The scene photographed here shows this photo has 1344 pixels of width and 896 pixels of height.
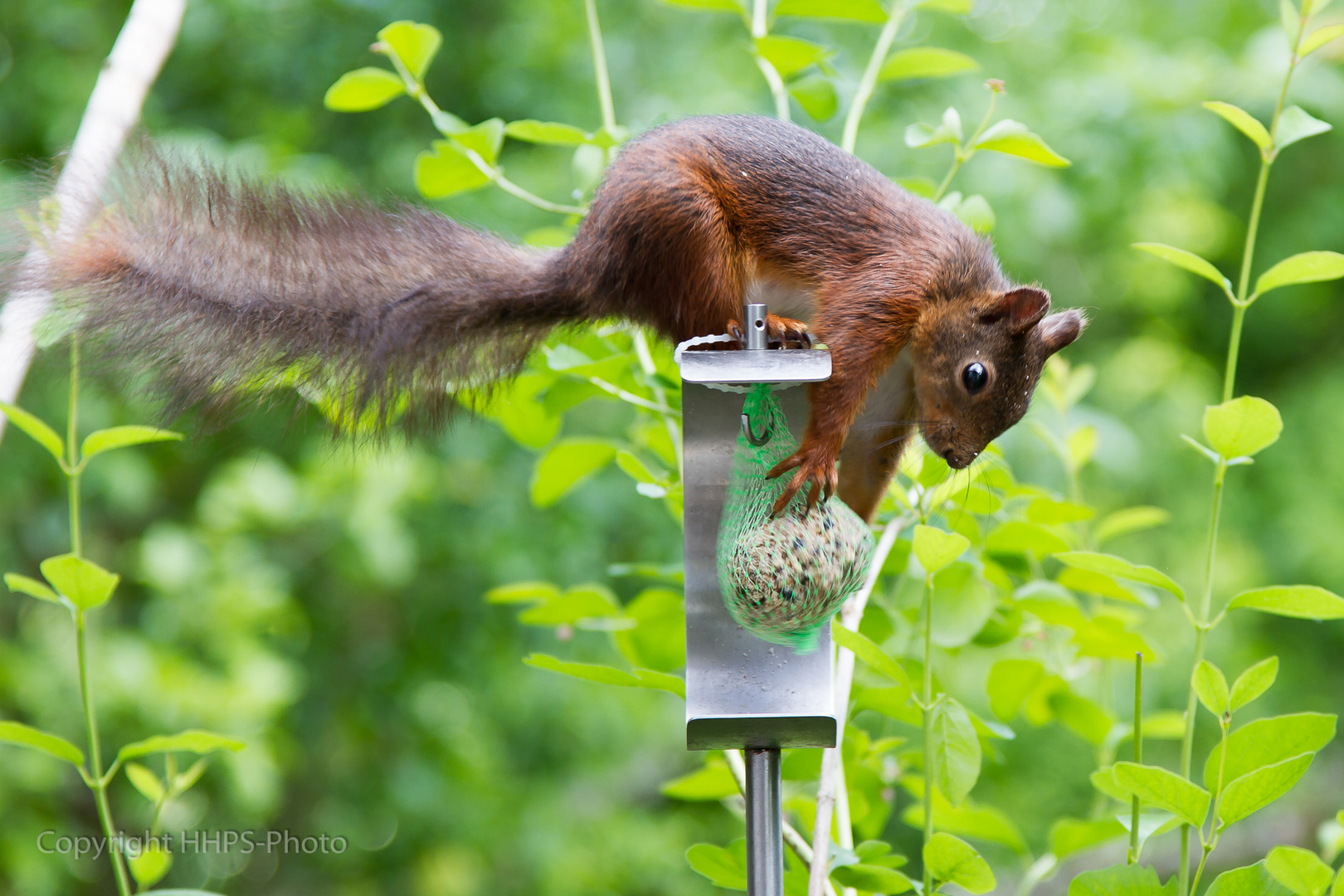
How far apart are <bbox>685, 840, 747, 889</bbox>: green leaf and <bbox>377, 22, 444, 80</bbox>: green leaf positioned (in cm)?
99

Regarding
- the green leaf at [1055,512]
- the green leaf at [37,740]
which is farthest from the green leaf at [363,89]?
the green leaf at [1055,512]

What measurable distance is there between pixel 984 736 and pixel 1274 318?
14.8ft

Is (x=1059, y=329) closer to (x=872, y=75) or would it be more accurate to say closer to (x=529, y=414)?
(x=872, y=75)

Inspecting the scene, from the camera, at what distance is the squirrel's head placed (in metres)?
1.34

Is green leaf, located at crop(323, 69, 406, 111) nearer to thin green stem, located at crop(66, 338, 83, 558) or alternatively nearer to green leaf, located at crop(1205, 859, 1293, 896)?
thin green stem, located at crop(66, 338, 83, 558)

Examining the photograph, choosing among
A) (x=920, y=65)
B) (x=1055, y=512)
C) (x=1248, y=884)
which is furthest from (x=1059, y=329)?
(x=1248, y=884)

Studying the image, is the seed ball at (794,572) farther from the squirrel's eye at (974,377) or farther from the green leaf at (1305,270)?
the green leaf at (1305,270)

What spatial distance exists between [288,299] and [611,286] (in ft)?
1.23

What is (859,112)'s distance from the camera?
1.54 metres

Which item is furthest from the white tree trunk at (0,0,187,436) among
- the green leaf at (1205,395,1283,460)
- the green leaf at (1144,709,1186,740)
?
the green leaf at (1144,709,1186,740)

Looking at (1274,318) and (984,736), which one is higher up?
(1274,318)

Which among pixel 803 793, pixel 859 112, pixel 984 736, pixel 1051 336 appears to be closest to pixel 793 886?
pixel 984 736

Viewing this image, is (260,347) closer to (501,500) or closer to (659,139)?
(659,139)

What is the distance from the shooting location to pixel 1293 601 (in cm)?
108
